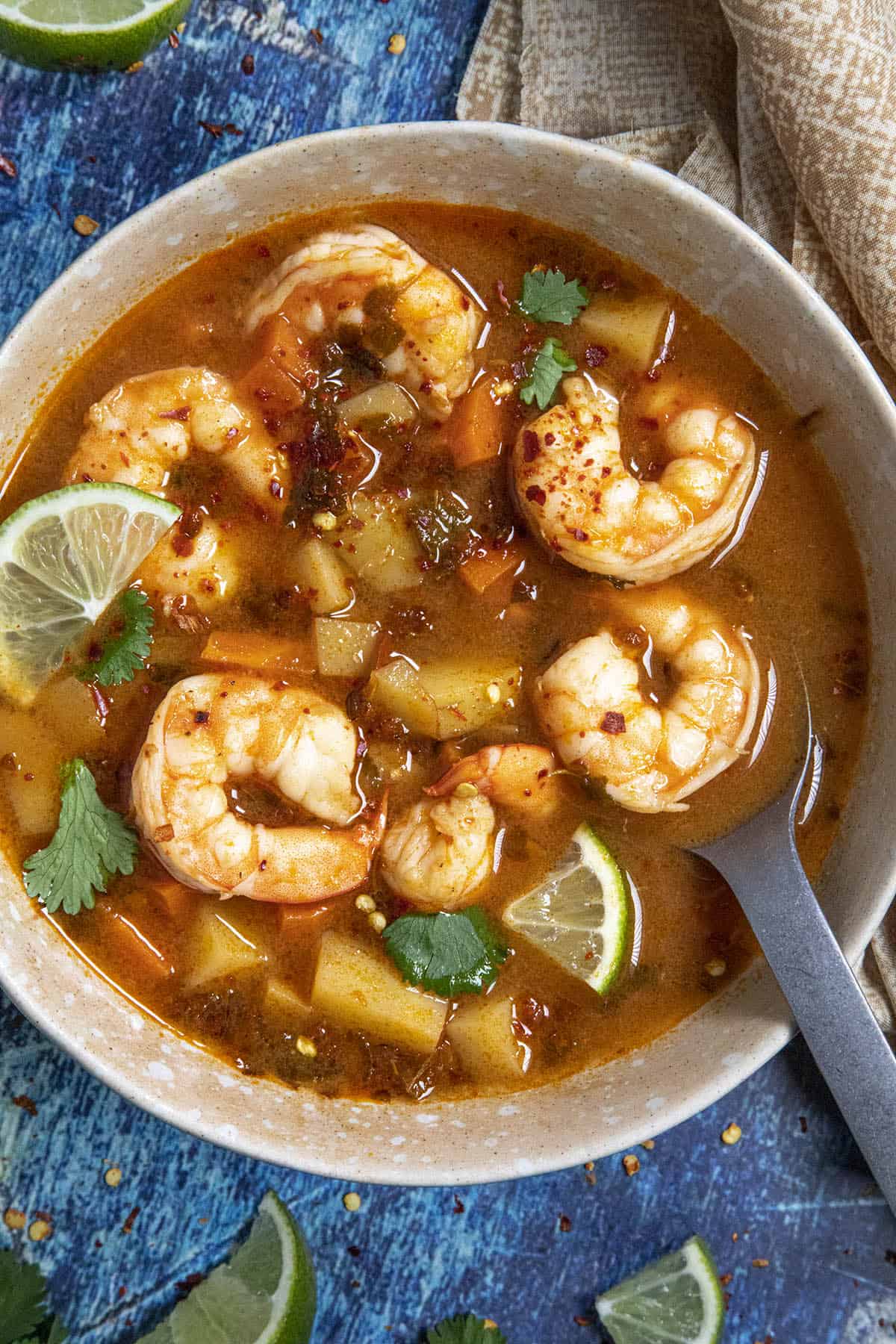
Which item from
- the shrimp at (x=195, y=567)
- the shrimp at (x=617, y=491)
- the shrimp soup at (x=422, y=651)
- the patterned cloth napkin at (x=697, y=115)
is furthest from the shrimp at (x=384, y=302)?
the patterned cloth napkin at (x=697, y=115)

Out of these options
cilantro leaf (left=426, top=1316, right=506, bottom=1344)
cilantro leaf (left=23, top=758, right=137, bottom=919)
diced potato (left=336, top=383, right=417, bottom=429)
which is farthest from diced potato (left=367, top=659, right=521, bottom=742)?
cilantro leaf (left=426, top=1316, right=506, bottom=1344)

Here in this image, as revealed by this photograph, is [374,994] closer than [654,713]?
No

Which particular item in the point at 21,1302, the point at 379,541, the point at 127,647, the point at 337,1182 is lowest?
the point at 21,1302

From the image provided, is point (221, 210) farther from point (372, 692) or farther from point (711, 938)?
point (711, 938)

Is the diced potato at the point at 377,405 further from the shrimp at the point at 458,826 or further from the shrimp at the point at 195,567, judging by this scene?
the shrimp at the point at 458,826

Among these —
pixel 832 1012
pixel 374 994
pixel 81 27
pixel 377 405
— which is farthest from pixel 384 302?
pixel 832 1012

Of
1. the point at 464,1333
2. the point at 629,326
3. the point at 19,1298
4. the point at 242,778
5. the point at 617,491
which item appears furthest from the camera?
the point at 464,1333

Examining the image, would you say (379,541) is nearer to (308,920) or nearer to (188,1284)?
(308,920)

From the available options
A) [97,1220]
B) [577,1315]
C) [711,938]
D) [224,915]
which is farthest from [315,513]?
[577,1315]
